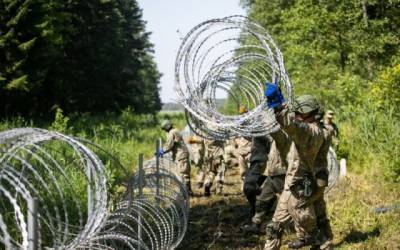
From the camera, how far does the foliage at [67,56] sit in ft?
81.6

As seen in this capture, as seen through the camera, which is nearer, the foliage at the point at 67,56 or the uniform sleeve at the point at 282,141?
the uniform sleeve at the point at 282,141

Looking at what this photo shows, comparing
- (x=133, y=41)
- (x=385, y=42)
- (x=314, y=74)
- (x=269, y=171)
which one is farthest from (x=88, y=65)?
(x=269, y=171)

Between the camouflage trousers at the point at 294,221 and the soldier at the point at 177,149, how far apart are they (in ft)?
20.2

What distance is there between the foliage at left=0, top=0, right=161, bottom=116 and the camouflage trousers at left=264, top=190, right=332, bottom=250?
771 inches

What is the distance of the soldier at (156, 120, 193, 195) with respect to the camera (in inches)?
491

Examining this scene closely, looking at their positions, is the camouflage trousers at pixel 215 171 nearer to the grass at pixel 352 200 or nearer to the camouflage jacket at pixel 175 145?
the grass at pixel 352 200

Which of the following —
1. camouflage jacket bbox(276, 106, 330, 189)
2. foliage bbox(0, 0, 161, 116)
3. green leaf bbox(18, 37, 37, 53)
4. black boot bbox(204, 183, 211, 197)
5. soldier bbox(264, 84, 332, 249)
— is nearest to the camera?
camouflage jacket bbox(276, 106, 330, 189)

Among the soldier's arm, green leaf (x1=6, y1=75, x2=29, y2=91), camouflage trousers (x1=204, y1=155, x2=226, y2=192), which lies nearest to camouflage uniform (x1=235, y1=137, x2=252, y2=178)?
camouflage trousers (x1=204, y1=155, x2=226, y2=192)

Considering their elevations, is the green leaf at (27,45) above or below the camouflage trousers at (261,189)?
above

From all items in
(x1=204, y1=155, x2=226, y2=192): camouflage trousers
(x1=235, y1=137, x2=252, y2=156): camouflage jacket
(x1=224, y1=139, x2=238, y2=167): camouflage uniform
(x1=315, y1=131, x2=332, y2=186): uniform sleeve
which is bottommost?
(x1=204, y1=155, x2=226, y2=192): camouflage trousers

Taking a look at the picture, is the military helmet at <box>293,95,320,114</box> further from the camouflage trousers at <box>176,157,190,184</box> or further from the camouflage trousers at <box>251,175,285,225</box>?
the camouflage trousers at <box>176,157,190,184</box>

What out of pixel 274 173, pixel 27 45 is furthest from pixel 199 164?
pixel 27 45

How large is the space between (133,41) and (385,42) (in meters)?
33.4

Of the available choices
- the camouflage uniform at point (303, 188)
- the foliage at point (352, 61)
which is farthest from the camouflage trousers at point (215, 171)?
the camouflage uniform at point (303, 188)
